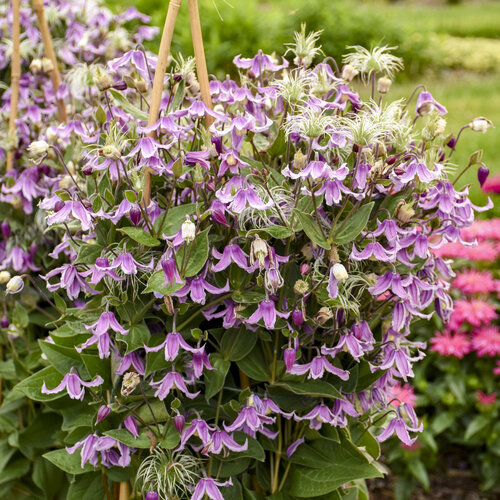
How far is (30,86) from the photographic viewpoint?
1803 millimetres

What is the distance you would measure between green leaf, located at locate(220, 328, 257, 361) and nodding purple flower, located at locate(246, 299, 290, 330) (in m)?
0.11

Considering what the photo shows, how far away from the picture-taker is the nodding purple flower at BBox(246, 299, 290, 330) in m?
1.07

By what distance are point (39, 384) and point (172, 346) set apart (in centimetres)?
40

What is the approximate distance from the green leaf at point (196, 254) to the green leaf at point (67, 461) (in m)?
0.45

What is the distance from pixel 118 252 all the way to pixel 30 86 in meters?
0.89

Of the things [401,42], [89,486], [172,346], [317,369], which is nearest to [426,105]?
[317,369]

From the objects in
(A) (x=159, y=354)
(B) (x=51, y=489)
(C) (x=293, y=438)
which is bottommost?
(B) (x=51, y=489)

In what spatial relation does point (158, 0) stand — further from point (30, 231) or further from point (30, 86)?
point (30, 231)

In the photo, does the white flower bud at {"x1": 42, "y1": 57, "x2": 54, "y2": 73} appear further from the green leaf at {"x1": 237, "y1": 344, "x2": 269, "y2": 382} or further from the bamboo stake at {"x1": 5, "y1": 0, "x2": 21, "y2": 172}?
the green leaf at {"x1": 237, "y1": 344, "x2": 269, "y2": 382}

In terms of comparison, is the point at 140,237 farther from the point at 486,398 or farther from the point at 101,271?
the point at 486,398

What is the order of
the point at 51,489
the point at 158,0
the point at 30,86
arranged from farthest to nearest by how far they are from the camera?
the point at 158,0
the point at 30,86
the point at 51,489

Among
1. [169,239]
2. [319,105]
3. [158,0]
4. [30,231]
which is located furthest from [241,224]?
[158,0]

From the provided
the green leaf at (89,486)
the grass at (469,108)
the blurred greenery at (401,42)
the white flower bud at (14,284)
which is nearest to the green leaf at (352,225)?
the white flower bud at (14,284)

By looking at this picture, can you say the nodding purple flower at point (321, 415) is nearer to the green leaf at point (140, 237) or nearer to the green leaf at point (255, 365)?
the green leaf at point (255, 365)
